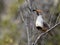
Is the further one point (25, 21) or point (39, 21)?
point (39, 21)

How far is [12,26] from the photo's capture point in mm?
6582

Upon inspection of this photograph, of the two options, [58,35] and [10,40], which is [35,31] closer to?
[58,35]

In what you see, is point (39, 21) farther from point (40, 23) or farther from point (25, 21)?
point (25, 21)

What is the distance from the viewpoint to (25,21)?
5391mm

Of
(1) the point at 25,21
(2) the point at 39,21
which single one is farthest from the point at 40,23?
(1) the point at 25,21

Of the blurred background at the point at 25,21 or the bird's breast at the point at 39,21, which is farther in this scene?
the bird's breast at the point at 39,21

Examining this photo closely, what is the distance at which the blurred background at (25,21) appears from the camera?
5.42 m

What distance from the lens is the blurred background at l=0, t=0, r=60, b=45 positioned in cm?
542

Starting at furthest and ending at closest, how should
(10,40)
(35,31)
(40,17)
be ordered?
(10,40) < (40,17) < (35,31)

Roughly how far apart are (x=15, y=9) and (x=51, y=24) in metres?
1.28

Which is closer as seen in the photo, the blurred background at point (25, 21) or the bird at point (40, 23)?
the blurred background at point (25, 21)

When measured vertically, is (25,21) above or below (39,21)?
above

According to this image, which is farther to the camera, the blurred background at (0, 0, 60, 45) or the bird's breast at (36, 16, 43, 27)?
the bird's breast at (36, 16, 43, 27)

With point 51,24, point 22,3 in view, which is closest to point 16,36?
point 22,3
